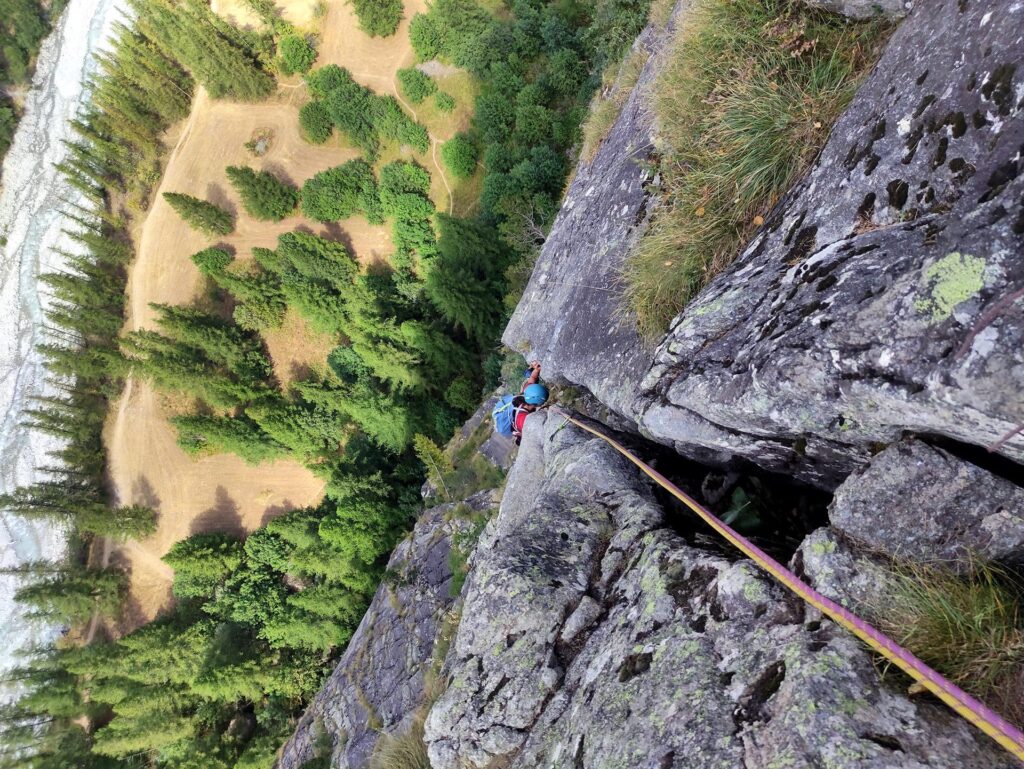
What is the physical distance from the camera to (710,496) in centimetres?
588

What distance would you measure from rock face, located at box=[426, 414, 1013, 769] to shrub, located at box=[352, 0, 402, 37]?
35060 mm

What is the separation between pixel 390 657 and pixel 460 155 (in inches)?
958

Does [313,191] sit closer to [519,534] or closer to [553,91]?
[553,91]

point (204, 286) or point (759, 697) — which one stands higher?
point (204, 286)

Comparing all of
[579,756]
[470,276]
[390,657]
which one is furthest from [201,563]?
[579,756]

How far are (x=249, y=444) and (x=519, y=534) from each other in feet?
84.4

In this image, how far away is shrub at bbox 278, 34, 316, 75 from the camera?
33.2 meters

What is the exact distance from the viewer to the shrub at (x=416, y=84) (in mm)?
29953

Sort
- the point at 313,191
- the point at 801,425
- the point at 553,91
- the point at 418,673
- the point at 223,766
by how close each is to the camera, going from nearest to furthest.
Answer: the point at 801,425 < the point at 418,673 < the point at 223,766 < the point at 553,91 < the point at 313,191

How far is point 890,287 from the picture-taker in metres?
3.39

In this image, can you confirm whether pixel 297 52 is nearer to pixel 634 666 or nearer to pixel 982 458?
pixel 634 666

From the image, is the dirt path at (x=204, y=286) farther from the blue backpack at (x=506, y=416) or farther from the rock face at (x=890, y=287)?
the rock face at (x=890, y=287)

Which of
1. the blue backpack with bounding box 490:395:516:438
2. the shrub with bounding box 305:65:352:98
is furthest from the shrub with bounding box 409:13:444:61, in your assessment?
the blue backpack with bounding box 490:395:516:438

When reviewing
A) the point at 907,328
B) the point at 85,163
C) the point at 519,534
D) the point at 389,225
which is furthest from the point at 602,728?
the point at 85,163
